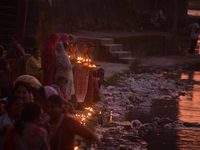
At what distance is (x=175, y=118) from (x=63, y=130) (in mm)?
4773

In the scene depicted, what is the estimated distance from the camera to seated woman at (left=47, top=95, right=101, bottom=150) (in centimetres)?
323

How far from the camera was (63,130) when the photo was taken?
→ 325 centimetres

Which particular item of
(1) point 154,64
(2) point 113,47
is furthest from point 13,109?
(1) point 154,64

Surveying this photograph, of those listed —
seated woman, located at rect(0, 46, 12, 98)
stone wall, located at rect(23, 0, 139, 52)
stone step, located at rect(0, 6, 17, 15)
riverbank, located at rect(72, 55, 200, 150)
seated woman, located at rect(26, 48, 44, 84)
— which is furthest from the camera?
stone step, located at rect(0, 6, 17, 15)

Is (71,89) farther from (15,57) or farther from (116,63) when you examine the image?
(116,63)

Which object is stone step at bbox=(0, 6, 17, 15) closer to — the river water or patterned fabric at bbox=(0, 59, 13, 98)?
patterned fabric at bbox=(0, 59, 13, 98)

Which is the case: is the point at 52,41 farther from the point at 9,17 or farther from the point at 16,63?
the point at 9,17

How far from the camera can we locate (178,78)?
12.4 meters

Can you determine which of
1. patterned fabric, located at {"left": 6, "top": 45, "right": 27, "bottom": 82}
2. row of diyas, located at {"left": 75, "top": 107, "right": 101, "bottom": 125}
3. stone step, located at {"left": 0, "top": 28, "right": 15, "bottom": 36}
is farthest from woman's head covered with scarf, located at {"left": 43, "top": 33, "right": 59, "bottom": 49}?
stone step, located at {"left": 0, "top": 28, "right": 15, "bottom": 36}

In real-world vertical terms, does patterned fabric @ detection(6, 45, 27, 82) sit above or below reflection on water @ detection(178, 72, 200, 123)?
above

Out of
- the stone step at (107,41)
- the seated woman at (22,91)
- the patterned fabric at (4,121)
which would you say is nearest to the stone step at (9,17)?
the stone step at (107,41)

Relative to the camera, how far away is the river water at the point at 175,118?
5.91 meters

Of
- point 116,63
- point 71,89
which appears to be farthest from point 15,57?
point 116,63

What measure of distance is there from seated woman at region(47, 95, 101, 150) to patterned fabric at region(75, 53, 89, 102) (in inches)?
144
